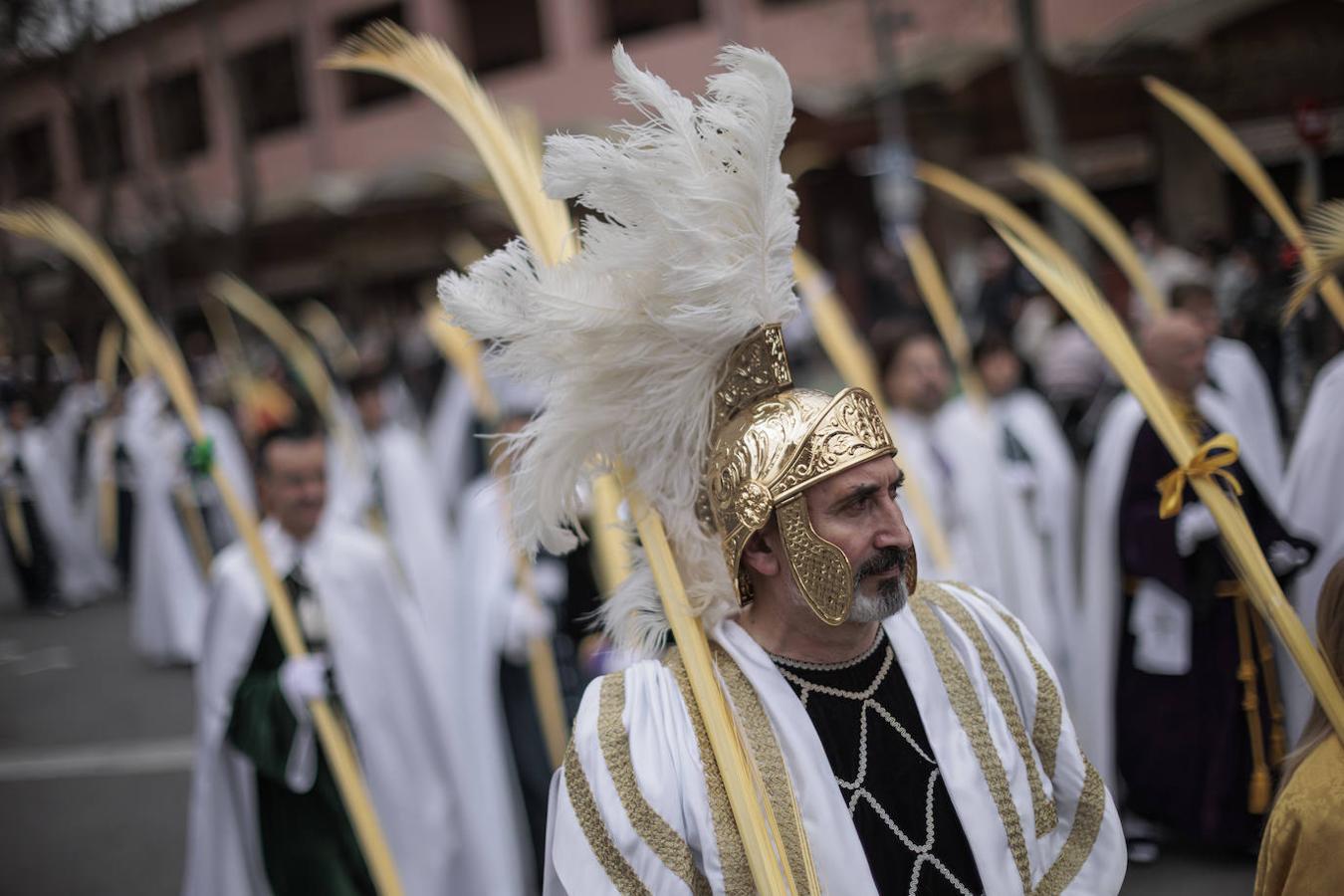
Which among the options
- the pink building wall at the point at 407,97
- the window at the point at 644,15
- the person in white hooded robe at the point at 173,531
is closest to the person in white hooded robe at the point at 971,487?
the person in white hooded robe at the point at 173,531

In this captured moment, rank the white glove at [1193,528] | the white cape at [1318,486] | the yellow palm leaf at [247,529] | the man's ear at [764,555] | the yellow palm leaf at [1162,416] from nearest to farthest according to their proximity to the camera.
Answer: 1. the man's ear at [764,555]
2. the yellow palm leaf at [1162,416]
3. the yellow palm leaf at [247,529]
4. the white cape at [1318,486]
5. the white glove at [1193,528]

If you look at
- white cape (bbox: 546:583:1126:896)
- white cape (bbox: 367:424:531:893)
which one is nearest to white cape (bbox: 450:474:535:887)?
white cape (bbox: 367:424:531:893)

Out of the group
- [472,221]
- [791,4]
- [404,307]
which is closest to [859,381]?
[791,4]

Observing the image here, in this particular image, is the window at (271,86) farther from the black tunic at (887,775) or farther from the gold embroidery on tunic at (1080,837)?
the gold embroidery on tunic at (1080,837)

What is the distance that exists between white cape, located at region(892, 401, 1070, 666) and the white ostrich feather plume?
3.29 metres

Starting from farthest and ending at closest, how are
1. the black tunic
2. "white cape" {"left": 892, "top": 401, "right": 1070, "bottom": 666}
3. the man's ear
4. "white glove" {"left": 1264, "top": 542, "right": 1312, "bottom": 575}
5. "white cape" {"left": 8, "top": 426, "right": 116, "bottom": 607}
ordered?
1. "white cape" {"left": 8, "top": 426, "right": 116, "bottom": 607}
2. "white cape" {"left": 892, "top": 401, "right": 1070, "bottom": 666}
3. "white glove" {"left": 1264, "top": 542, "right": 1312, "bottom": 575}
4. the man's ear
5. the black tunic

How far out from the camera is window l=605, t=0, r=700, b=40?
21.2 meters

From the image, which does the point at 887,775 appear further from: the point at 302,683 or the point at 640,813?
the point at 302,683

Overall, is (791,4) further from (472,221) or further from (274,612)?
(274,612)

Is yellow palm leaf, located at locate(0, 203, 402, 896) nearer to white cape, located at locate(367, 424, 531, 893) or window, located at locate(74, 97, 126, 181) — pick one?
white cape, located at locate(367, 424, 531, 893)

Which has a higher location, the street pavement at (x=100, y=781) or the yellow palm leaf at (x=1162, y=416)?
the yellow palm leaf at (x=1162, y=416)

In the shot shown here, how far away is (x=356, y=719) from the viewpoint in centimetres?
435

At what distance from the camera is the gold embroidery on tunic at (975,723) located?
2229 mm

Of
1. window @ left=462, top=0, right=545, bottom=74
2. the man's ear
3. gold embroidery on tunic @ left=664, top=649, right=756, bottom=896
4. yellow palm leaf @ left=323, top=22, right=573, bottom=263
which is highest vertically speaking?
window @ left=462, top=0, right=545, bottom=74
